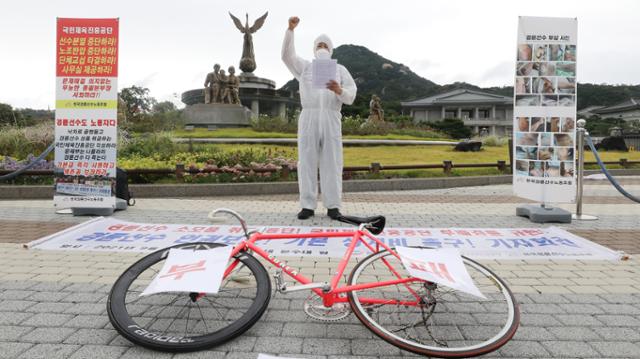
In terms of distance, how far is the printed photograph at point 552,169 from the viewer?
20.6 feet

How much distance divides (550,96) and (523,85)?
398 millimetres

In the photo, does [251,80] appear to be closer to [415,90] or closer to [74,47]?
[74,47]

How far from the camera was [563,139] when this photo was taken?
624 cm

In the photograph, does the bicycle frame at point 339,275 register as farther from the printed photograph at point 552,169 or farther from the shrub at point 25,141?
the shrub at point 25,141

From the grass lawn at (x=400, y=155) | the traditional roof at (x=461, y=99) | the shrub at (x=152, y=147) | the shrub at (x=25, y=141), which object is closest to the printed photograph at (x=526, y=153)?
the grass lawn at (x=400, y=155)

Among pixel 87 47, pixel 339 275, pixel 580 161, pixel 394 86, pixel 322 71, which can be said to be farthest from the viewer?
pixel 394 86

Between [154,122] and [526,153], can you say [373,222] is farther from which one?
[154,122]

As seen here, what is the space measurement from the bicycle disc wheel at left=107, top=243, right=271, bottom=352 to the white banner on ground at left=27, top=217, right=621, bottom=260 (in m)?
1.58

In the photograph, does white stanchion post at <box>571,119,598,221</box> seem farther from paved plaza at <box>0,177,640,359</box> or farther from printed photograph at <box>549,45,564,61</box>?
printed photograph at <box>549,45,564,61</box>

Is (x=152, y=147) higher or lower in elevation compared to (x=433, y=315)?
higher

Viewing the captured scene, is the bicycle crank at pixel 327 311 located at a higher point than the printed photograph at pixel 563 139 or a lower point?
lower

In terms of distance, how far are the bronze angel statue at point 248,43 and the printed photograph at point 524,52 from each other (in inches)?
1041

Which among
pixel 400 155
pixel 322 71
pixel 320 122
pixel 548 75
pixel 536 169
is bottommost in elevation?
pixel 536 169

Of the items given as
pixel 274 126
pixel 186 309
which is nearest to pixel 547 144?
pixel 186 309
